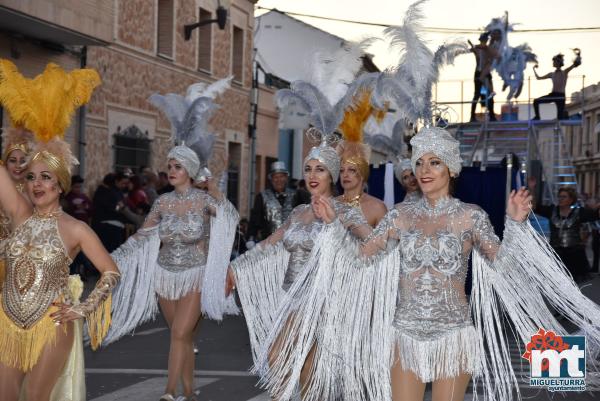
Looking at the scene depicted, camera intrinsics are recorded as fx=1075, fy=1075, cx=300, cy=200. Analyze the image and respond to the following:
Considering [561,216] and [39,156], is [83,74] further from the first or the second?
[561,216]

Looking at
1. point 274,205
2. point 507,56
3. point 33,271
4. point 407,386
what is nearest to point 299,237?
point 407,386

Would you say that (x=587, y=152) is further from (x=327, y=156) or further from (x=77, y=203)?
(x=327, y=156)

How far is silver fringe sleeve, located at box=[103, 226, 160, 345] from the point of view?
8.26 m

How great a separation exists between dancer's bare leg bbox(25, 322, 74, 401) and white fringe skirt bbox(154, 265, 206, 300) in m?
2.54

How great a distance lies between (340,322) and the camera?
225 inches

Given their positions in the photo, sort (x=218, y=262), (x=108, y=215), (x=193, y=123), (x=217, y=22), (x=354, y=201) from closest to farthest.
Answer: (x=354, y=201) < (x=218, y=262) < (x=193, y=123) < (x=108, y=215) < (x=217, y=22)

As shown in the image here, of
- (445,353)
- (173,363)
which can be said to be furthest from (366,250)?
(173,363)

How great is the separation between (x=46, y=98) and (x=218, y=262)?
111 inches

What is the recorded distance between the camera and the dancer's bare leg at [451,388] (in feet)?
17.3

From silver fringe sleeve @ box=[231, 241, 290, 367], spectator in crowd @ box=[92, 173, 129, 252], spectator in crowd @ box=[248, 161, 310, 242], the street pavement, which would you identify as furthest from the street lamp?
silver fringe sleeve @ box=[231, 241, 290, 367]

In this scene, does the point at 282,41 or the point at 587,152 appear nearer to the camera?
the point at 282,41

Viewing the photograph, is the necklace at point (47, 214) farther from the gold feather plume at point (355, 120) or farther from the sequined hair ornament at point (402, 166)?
the sequined hair ornament at point (402, 166)

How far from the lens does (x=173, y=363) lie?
7.50 meters

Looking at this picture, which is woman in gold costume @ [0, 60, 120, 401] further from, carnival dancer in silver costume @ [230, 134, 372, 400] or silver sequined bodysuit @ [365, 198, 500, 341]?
silver sequined bodysuit @ [365, 198, 500, 341]
